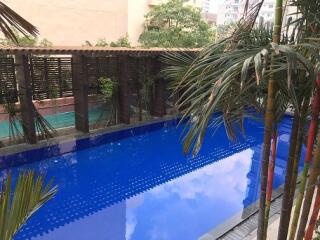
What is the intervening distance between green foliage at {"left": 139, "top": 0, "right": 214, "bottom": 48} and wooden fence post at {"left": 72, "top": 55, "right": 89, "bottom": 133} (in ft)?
33.8

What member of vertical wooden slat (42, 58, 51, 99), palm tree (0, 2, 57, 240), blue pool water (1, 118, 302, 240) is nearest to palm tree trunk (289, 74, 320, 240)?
palm tree (0, 2, 57, 240)

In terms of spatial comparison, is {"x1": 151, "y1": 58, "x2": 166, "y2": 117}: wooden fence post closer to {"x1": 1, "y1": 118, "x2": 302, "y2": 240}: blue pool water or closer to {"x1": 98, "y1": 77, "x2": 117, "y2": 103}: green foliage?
{"x1": 98, "y1": 77, "x2": 117, "y2": 103}: green foliage

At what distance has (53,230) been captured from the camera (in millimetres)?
5598

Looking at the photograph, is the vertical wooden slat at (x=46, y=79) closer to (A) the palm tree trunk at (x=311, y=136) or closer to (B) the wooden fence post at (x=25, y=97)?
(B) the wooden fence post at (x=25, y=97)

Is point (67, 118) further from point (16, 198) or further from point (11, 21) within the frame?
point (16, 198)

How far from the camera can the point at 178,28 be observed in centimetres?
2098

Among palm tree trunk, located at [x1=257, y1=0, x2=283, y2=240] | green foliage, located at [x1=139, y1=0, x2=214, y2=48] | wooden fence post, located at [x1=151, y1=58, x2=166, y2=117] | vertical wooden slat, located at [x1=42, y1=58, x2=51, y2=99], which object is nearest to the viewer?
Result: palm tree trunk, located at [x1=257, y1=0, x2=283, y2=240]

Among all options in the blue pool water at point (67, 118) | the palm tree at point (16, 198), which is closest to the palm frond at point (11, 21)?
the palm tree at point (16, 198)

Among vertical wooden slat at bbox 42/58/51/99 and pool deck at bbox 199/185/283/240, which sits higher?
vertical wooden slat at bbox 42/58/51/99

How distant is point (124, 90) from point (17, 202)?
32.4 ft

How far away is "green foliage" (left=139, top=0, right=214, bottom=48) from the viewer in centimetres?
1994

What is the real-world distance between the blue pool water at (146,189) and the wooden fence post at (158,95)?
2.43m

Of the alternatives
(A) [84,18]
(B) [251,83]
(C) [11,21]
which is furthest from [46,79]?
(A) [84,18]

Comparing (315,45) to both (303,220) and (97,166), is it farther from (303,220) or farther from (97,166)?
(97,166)
